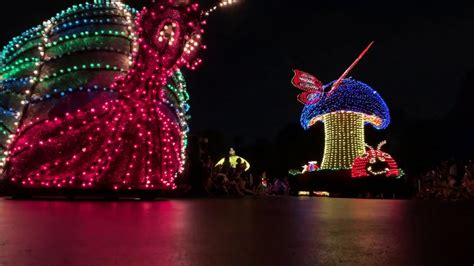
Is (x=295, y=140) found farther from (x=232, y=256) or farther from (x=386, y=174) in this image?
(x=232, y=256)

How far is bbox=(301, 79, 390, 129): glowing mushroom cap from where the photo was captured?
30.6 m

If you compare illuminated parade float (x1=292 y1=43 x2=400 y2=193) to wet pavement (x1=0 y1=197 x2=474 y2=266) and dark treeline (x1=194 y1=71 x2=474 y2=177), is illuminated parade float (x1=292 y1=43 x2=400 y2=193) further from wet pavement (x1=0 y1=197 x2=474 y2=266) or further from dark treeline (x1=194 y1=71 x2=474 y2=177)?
wet pavement (x1=0 y1=197 x2=474 y2=266)

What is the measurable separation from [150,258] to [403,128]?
1666 inches

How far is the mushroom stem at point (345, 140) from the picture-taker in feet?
100

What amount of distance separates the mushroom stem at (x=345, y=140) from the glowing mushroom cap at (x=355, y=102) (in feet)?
1.61

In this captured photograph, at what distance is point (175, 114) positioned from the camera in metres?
15.3

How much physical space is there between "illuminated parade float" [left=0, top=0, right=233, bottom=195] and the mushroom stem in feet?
57.4

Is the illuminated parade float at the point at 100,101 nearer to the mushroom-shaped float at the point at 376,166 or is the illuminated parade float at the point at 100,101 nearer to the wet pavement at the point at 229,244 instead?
the wet pavement at the point at 229,244

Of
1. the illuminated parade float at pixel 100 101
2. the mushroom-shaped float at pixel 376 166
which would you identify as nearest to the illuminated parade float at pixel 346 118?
the mushroom-shaped float at pixel 376 166

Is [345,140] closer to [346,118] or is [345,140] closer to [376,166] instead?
[346,118]

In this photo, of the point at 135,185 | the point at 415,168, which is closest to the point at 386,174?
the point at 415,168

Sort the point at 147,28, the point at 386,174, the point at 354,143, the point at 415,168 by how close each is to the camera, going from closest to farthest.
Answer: the point at 147,28 < the point at 386,174 < the point at 354,143 < the point at 415,168

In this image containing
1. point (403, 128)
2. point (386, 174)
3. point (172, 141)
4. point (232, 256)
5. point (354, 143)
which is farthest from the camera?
point (403, 128)

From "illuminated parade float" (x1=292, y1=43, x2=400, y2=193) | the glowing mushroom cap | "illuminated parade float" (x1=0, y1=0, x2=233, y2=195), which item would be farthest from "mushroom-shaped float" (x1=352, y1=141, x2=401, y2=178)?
"illuminated parade float" (x1=0, y1=0, x2=233, y2=195)
